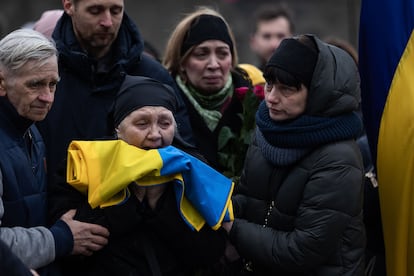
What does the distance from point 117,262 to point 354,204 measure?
1.04 meters

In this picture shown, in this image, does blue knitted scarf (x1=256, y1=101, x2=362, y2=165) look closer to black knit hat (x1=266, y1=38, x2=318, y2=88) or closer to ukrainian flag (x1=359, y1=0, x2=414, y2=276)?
black knit hat (x1=266, y1=38, x2=318, y2=88)

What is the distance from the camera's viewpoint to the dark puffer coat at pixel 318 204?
138 inches

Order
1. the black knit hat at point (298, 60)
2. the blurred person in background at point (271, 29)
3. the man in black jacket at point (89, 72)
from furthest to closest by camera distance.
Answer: the blurred person in background at point (271, 29) < the man in black jacket at point (89, 72) < the black knit hat at point (298, 60)

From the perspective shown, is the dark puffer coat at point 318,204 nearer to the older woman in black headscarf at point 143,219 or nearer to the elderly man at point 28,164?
the older woman in black headscarf at point 143,219

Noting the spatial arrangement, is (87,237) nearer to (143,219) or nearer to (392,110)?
(143,219)

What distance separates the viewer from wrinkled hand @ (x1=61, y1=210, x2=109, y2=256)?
3492mm

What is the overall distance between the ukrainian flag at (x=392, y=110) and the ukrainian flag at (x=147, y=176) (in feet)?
2.66

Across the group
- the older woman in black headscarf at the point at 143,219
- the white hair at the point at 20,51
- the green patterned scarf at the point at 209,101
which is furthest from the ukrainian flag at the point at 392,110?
the white hair at the point at 20,51

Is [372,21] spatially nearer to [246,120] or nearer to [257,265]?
[246,120]

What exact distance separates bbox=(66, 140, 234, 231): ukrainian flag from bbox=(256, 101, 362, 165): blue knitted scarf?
0.26 m

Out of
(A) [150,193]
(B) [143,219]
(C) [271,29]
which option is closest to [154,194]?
(A) [150,193]

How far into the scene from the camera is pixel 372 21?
423 centimetres

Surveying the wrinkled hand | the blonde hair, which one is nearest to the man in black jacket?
the blonde hair

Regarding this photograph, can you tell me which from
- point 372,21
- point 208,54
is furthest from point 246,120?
point 372,21
